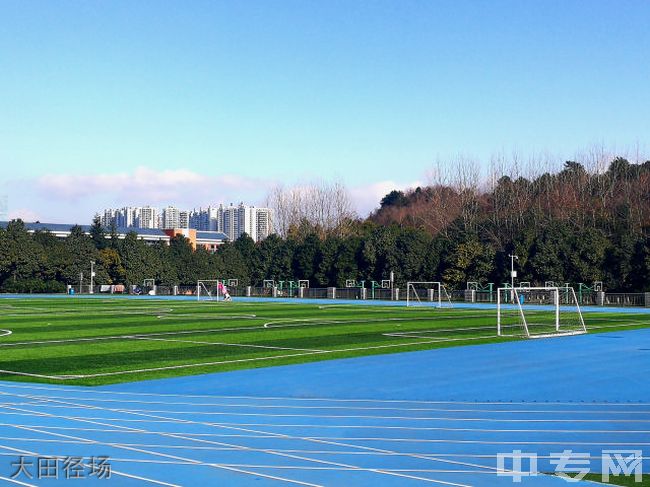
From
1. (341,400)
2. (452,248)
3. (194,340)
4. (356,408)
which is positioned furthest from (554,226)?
(356,408)

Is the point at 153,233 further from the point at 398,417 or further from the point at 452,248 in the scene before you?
the point at 398,417

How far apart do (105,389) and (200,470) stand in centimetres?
707

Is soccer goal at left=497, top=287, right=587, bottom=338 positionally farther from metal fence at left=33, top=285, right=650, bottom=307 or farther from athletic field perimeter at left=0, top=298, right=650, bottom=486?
metal fence at left=33, top=285, right=650, bottom=307

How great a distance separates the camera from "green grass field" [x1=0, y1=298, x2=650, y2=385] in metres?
18.5

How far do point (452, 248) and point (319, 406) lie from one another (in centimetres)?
6107

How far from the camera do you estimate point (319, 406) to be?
1304cm

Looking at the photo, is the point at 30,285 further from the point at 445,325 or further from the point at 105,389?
the point at 105,389

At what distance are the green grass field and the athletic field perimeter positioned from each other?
121 millimetres

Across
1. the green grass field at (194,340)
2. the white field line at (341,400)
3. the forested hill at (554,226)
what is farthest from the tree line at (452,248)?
the white field line at (341,400)

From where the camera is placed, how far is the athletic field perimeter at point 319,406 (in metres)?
8.91

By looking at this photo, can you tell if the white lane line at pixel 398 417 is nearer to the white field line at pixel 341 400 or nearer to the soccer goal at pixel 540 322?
the white field line at pixel 341 400

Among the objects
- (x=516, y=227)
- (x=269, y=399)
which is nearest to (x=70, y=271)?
(x=516, y=227)

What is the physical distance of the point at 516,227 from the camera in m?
79.2

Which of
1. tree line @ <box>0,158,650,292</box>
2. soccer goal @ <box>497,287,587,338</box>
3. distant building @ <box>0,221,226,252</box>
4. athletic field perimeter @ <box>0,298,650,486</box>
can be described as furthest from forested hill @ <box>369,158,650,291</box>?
distant building @ <box>0,221,226,252</box>
